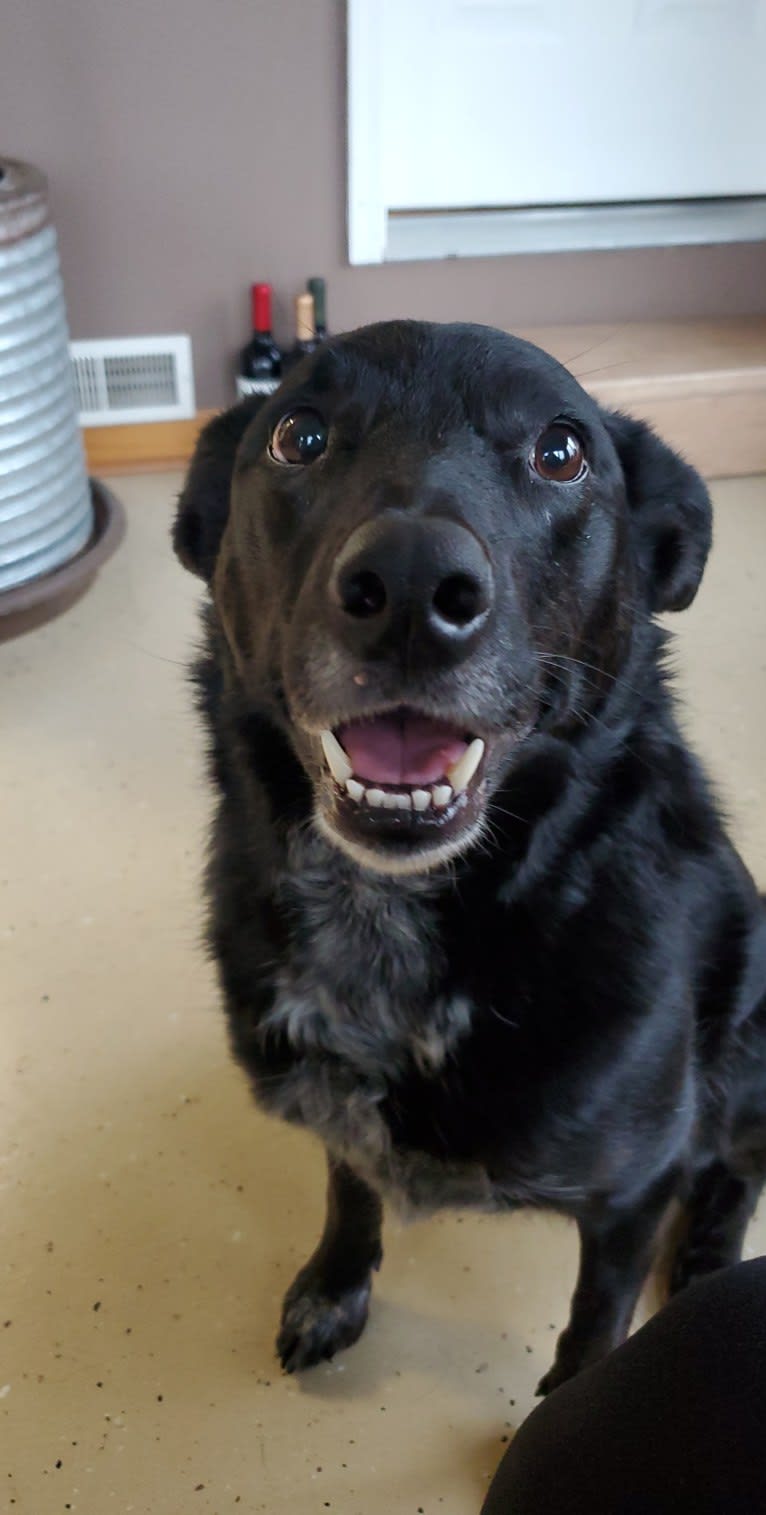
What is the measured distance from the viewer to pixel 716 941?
45.4 inches

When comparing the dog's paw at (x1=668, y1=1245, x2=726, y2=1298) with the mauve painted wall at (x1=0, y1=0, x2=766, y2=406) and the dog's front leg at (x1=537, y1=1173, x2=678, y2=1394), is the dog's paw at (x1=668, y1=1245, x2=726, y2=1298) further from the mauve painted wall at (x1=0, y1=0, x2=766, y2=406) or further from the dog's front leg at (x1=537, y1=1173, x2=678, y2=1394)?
the mauve painted wall at (x1=0, y1=0, x2=766, y2=406)

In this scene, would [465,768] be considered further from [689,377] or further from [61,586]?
[689,377]

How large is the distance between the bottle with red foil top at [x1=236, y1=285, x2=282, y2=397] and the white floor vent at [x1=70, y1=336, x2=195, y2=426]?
15cm

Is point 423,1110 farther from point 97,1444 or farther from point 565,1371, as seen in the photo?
point 97,1444

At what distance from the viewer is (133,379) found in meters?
2.74

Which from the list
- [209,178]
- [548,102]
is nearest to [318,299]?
[209,178]

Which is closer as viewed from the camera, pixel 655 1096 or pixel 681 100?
pixel 655 1096

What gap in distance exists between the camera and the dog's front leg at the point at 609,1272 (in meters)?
1.09

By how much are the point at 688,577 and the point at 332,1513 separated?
0.94 m

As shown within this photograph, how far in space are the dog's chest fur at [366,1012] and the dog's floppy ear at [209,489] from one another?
1.06 ft

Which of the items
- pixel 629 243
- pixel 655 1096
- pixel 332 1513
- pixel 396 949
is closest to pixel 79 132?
pixel 629 243

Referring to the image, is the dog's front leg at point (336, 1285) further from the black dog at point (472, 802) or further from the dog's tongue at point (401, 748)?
the dog's tongue at point (401, 748)

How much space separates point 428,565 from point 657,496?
0.41 metres

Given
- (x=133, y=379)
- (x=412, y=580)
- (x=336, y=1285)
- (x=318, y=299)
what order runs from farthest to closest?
(x=133, y=379) < (x=318, y=299) < (x=336, y=1285) < (x=412, y=580)
